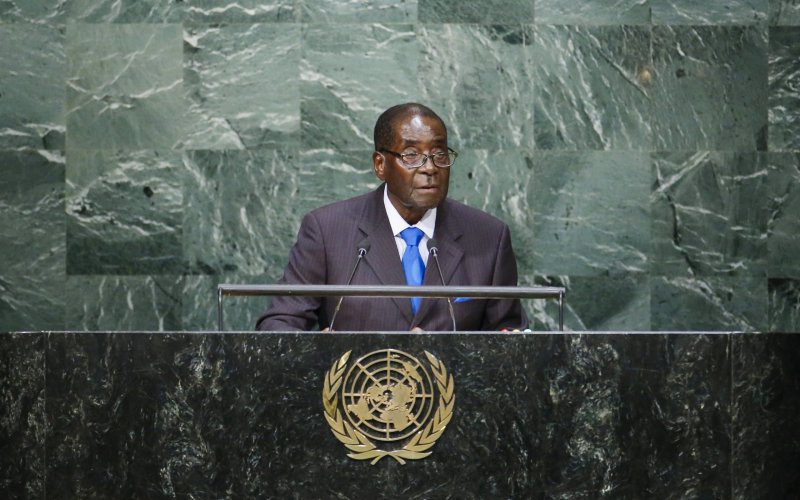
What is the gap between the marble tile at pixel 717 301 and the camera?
265 inches

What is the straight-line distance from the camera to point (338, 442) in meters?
3.62

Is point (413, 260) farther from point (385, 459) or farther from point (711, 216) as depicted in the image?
point (711, 216)

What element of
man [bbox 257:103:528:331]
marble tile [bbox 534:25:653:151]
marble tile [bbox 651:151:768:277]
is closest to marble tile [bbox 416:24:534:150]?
marble tile [bbox 534:25:653:151]

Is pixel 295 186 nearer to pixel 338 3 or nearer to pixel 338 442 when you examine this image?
pixel 338 3

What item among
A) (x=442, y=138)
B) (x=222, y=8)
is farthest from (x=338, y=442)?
(x=222, y=8)

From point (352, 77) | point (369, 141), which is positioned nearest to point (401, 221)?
point (369, 141)

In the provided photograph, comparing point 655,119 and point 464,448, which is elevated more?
point 655,119

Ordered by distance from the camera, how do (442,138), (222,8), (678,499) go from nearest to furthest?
(678,499)
(442,138)
(222,8)

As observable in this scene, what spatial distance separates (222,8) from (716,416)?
13.1ft

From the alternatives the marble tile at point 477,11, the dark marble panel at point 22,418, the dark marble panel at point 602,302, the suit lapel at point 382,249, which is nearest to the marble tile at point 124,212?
the marble tile at point 477,11

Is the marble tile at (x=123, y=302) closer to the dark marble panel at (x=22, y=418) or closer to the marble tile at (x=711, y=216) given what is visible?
the marble tile at (x=711, y=216)

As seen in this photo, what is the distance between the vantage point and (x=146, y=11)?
22.0 feet

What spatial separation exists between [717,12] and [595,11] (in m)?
0.66

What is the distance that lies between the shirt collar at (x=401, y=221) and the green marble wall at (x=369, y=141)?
1494 mm
